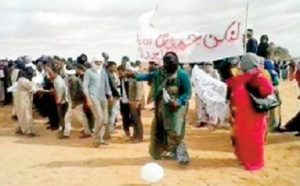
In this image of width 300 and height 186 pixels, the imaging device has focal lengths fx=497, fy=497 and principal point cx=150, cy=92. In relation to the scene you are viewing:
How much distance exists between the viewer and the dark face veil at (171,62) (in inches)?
304

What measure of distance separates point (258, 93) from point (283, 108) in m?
9.39

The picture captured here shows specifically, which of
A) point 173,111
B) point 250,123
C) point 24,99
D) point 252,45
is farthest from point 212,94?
point 24,99

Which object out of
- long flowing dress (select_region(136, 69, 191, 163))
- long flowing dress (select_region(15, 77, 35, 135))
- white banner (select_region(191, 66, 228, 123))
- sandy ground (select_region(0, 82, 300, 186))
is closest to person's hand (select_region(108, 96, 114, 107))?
sandy ground (select_region(0, 82, 300, 186))

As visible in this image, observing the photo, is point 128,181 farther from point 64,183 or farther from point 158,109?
point 158,109

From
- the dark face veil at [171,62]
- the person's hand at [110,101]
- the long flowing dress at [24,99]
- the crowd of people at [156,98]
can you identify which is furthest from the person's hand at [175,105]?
the long flowing dress at [24,99]

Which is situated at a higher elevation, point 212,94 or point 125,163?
point 212,94

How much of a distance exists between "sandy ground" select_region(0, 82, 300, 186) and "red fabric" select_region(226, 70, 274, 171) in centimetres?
22

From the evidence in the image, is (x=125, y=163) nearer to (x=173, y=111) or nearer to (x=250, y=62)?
(x=173, y=111)

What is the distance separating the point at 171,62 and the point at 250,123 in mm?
1526

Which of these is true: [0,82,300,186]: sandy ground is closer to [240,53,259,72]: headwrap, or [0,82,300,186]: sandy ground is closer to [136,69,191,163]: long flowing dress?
[136,69,191,163]: long flowing dress

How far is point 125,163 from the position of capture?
26.6ft

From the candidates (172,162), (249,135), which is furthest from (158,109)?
(249,135)

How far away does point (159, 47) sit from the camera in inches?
376

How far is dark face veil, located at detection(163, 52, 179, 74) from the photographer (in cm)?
773
